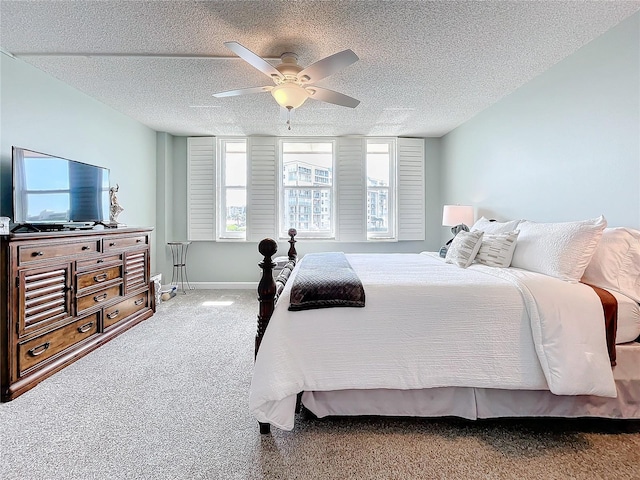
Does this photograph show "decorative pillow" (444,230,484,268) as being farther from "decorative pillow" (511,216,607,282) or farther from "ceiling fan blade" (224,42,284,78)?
"ceiling fan blade" (224,42,284,78)

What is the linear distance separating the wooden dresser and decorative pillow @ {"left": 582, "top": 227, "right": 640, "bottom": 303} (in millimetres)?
3576

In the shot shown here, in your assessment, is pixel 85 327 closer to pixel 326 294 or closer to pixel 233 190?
pixel 326 294

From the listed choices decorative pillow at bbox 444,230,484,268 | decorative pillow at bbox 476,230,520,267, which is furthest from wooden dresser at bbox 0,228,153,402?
decorative pillow at bbox 476,230,520,267

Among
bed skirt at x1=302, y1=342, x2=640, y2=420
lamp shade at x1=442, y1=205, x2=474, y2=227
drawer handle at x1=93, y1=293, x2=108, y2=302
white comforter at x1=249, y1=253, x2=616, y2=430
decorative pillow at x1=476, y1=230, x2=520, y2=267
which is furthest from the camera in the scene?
lamp shade at x1=442, y1=205, x2=474, y2=227

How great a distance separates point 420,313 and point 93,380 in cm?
226

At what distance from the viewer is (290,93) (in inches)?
92.4

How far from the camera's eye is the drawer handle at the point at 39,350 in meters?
2.17

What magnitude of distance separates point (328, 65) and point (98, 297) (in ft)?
9.06

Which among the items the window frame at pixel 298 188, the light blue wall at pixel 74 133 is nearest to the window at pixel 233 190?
the window frame at pixel 298 188

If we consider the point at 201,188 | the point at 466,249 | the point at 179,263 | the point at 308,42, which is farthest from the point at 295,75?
the point at 179,263

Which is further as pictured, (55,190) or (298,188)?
(298,188)

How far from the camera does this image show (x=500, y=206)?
3.53 m

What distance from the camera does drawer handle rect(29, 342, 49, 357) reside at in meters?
2.17

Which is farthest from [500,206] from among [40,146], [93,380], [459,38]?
[40,146]
